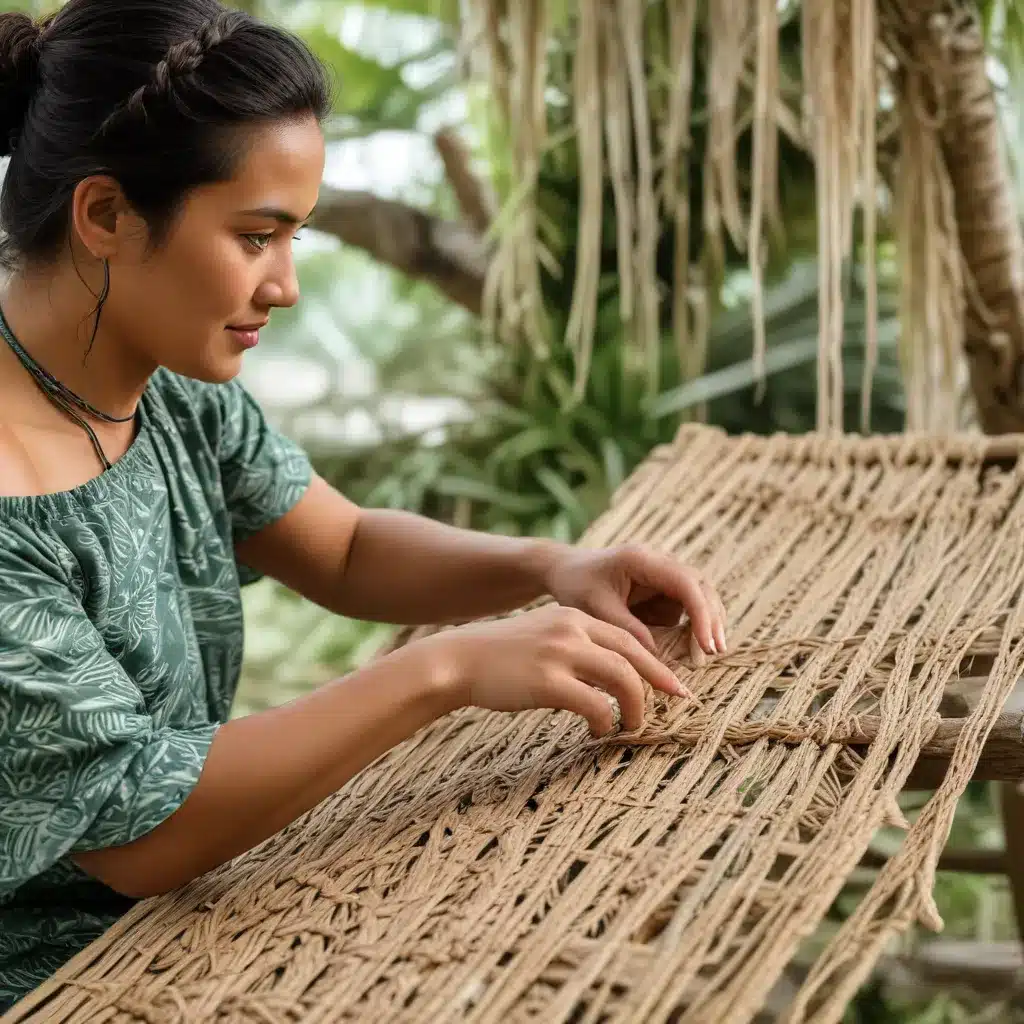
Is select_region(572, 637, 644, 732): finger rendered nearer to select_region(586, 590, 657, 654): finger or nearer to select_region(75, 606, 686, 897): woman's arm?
select_region(75, 606, 686, 897): woman's arm

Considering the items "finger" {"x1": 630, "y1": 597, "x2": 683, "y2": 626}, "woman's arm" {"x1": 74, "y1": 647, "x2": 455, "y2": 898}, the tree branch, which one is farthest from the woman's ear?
the tree branch

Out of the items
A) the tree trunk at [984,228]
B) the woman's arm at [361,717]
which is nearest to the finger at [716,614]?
the woman's arm at [361,717]

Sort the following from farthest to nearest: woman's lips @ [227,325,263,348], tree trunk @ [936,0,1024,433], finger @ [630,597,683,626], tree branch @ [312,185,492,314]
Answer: tree branch @ [312,185,492,314]
tree trunk @ [936,0,1024,433]
finger @ [630,597,683,626]
woman's lips @ [227,325,263,348]

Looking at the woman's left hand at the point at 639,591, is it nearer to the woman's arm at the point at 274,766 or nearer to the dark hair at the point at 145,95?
the woman's arm at the point at 274,766

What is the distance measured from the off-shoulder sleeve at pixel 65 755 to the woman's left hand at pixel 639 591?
1.05ft

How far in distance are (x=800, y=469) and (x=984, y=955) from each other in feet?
2.77

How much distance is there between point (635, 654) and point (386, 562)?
34 centimetres

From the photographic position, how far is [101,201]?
786 millimetres

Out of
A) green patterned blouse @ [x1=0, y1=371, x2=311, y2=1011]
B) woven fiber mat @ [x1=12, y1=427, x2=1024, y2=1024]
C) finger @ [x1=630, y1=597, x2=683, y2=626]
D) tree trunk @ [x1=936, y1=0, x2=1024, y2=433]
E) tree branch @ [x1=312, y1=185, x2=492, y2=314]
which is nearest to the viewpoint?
woven fiber mat @ [x1=12, y1=427, x2=1024, y2=1024]

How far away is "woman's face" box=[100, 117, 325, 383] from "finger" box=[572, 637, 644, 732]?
0.29 metres

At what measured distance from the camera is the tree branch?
2.12 m

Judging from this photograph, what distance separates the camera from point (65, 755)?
687 millimetres

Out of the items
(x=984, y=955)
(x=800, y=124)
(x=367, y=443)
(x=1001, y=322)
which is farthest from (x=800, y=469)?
(x=367, y=443)

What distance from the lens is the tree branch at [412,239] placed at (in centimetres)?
212
